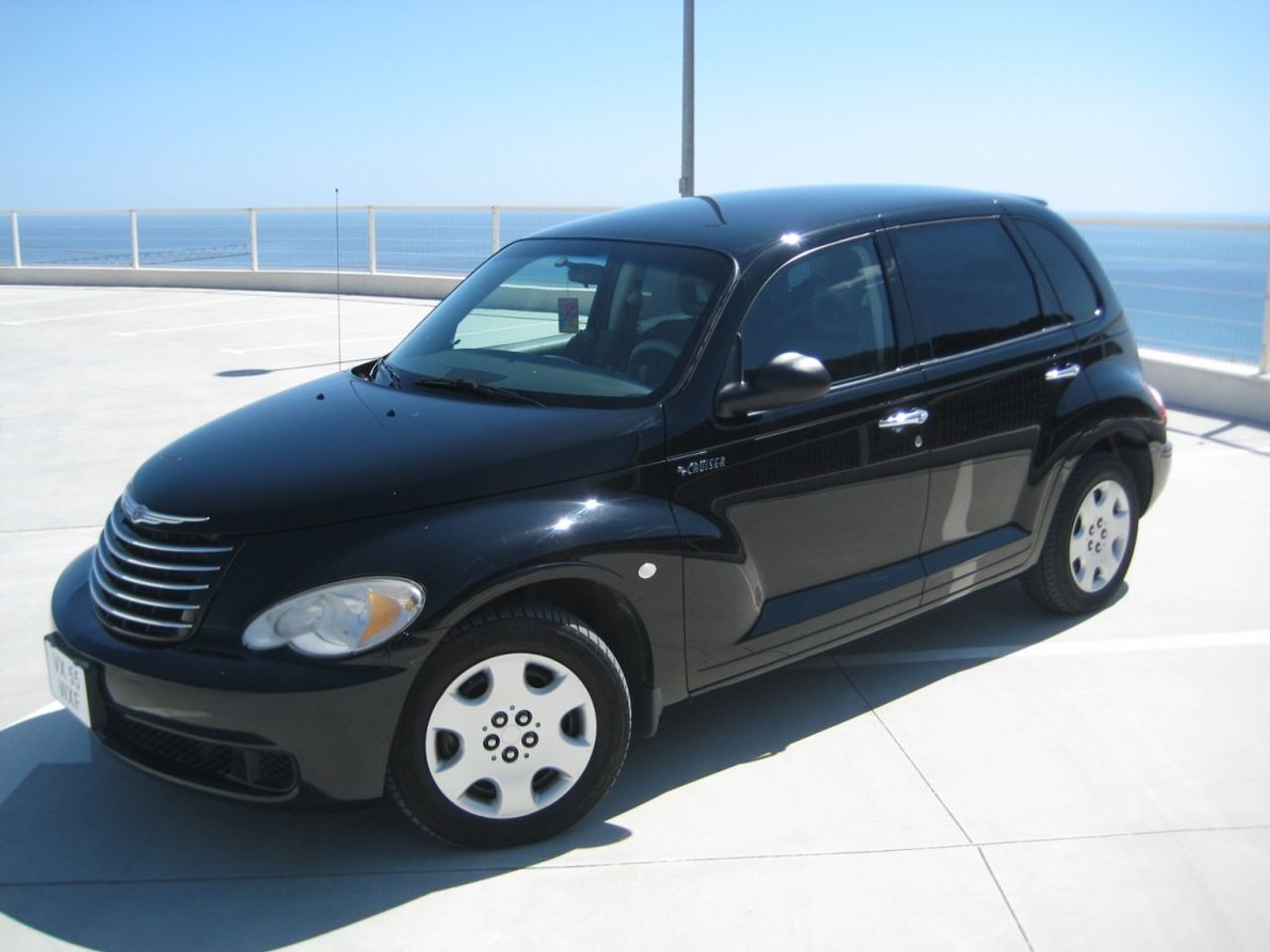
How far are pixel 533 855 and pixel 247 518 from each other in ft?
4.04

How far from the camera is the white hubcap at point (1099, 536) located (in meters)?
5.30

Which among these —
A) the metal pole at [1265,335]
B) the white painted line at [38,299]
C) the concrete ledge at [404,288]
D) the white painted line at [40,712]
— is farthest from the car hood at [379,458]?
the white painted line at [38,299]

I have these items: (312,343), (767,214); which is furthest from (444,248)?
(767,214)

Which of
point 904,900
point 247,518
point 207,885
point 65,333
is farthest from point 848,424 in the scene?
point 65,333

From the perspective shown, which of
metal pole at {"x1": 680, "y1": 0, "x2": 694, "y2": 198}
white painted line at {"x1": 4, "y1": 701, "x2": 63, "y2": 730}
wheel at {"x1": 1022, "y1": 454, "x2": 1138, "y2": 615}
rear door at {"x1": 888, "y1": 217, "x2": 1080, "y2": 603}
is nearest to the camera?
white painted line at {"x1": 4, "y1": 701, "x2": 63, "y2": 730}

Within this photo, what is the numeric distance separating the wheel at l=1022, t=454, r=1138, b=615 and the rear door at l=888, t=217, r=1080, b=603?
232mm

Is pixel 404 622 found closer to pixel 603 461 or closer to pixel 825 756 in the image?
pixel 603 461

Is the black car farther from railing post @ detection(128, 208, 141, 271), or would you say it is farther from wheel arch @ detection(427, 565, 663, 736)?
railing post @ detection(128, 208, 141, 271)

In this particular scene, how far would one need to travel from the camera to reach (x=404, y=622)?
335 cm

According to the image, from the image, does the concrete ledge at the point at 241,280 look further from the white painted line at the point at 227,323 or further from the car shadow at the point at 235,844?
the car shadow at the point at 235,844

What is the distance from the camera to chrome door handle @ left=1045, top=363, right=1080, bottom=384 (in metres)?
5.02

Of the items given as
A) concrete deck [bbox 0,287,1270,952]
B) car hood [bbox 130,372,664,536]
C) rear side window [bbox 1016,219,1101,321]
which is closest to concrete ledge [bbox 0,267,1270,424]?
concrete deck [bbox 0,287,1270,952]

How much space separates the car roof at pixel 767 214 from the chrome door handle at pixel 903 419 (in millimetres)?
680

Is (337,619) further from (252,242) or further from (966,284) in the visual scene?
(252,242)
